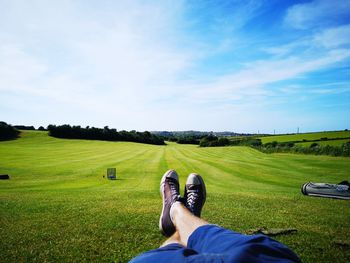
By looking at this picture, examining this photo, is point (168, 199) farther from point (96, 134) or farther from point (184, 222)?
point (96, 134)

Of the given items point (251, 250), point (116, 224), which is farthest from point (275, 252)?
point (116, 224)

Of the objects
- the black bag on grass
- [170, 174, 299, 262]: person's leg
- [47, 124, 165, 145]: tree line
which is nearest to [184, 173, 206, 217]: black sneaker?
[170, 174, 299, 262]: person's leg

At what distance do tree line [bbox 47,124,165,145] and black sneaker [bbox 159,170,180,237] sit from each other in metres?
81.5

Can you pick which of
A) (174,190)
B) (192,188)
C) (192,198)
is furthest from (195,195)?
(174,190)

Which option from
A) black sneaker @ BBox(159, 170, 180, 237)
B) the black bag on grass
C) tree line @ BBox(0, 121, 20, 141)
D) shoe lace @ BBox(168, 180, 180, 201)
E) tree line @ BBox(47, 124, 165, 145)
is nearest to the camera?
black sneaker @ BBox(159, 170, 180, 237)

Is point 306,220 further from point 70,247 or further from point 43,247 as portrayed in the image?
point 43,247

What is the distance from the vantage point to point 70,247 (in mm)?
3857

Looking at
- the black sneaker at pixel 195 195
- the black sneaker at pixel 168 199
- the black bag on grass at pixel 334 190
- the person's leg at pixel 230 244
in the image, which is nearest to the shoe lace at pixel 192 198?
the black sneaker at pixel 195 195

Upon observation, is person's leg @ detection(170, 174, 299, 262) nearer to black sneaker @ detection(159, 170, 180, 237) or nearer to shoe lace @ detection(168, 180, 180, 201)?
black sneaker @ detection(159, 170, 180, 237)

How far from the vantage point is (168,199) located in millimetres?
3779

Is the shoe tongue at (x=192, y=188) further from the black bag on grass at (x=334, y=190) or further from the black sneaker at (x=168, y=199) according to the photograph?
the black bag on grass at (x=334, y=190)

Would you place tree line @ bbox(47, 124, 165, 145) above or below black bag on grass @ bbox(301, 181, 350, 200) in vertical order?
above

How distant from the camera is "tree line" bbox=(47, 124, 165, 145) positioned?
77938 mm

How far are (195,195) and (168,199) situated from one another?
46cm
